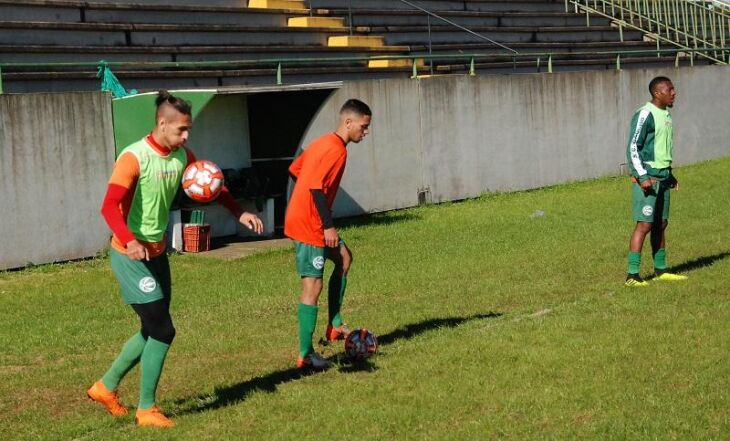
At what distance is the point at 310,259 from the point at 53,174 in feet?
25.9

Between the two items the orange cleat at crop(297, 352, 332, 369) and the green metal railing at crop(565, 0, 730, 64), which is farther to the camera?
the green metal railing at crop(565, 0, 730, 64)

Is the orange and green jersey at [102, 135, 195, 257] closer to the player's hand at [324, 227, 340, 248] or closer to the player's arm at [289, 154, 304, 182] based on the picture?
the player's hand at [324, 227, 340, 248]

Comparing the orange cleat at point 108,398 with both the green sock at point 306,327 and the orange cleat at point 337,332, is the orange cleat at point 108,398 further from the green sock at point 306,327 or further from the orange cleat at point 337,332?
the orange cleat at point 337,332

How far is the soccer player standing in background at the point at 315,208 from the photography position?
8.85m

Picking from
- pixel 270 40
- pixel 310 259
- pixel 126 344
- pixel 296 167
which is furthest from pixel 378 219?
pixel 126 344

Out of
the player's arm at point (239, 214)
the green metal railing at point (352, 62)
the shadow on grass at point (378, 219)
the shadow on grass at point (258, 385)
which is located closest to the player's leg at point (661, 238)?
the shadow on grass at point (258, 385)

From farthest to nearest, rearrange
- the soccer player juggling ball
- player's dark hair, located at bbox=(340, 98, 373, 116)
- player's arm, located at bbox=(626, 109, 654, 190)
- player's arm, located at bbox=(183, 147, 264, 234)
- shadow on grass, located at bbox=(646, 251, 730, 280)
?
1. shadow on grass, located at bbox=(646, 251, 730, 280)
2. player's arm, located at bbox=(626, 109, 654, 190)
3. player's dark hair, located at bbox=(340, 98, 373, 116)
4. player's arm, located at bbox=(183, 147, 264, 234)
5. the soccer player juggling ball

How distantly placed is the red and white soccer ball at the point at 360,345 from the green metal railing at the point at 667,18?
23.2 meters

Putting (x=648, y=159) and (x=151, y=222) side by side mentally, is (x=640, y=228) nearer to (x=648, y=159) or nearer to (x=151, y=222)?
(x=648, y=159)

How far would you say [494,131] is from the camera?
2297 centimetres

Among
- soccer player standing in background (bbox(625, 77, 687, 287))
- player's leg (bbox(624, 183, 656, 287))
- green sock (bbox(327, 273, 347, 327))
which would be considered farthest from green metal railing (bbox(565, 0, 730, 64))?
green sock (bbox(327, 273, 347, 327))

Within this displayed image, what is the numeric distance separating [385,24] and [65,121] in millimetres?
11137

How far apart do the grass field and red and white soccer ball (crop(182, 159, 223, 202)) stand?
143cm

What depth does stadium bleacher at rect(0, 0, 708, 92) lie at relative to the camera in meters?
18.7
